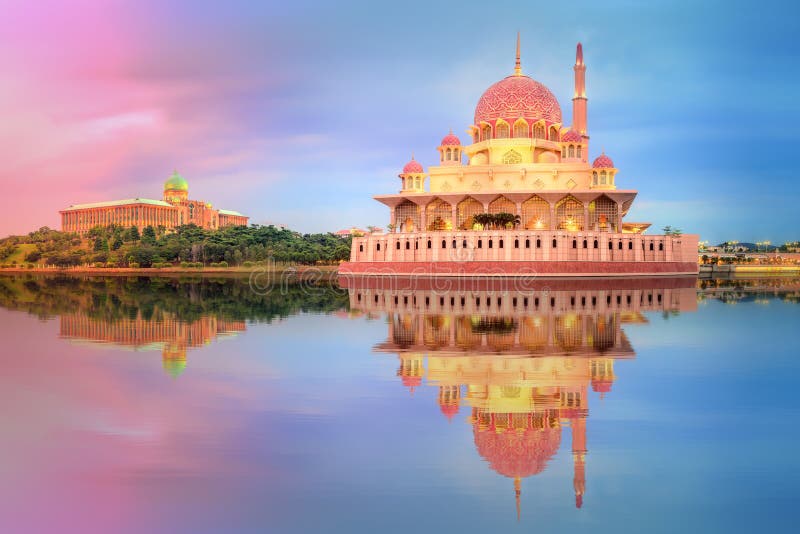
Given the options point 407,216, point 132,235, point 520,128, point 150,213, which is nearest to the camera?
point 520,128

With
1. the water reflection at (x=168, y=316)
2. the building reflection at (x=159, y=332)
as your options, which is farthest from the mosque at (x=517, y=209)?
the building reflection at (x=159, y=332)

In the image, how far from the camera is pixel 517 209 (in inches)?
2105

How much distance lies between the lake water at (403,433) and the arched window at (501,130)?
43.2 m

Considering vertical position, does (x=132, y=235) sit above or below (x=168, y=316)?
above

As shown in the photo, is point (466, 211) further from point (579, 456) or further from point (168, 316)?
point (579, 456)

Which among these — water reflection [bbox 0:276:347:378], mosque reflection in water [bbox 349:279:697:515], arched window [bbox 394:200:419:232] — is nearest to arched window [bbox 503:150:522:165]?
arched window [bbox 394:200:419:232]

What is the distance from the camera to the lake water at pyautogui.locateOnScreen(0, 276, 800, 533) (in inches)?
219

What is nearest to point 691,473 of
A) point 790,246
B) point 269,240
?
point 269,240

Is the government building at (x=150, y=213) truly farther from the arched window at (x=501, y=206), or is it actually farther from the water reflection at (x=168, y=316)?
the water reflection at (x=168, y=316)

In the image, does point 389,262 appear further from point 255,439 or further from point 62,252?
point 62,252

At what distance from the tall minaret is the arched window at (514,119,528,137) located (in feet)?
28.8

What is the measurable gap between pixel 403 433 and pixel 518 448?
4.40 feet

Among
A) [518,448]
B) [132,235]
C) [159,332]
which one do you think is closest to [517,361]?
[518,448]

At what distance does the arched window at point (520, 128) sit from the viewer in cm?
5694
